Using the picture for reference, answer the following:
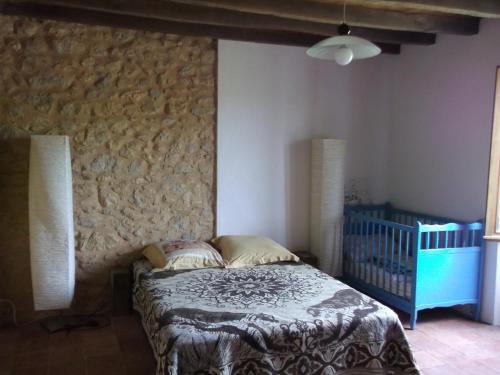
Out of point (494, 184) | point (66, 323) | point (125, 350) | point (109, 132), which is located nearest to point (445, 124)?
point (494, 184)

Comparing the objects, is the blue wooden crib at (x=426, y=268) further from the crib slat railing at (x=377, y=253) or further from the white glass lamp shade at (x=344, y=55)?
the white glass lamp shade at (x=344, y=55)

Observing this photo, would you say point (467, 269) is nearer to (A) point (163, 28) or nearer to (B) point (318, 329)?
(B) point (318, 329)

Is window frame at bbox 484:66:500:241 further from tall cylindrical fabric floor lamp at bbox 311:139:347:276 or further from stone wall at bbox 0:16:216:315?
stone wall at bbox 0:16:216:315

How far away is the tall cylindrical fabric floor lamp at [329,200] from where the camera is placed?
14.3 feet

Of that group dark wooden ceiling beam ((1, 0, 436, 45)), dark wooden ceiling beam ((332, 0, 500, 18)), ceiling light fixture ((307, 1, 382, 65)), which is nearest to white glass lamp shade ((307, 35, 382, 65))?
ceiling light fixture ((307, 1, 382, 65))

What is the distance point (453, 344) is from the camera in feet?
11.0

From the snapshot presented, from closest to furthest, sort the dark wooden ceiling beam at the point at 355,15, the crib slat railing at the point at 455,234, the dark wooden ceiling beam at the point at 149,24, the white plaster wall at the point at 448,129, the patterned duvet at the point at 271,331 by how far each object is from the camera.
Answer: the patterned duvet at the point at 271,331
the dark wooden ceiling beam at the point at 355,15
the dark wooden ceiling beam at the point at 149,24
the crib slat railing at the point at 455,234
the white plaster wall at the point at 448,129

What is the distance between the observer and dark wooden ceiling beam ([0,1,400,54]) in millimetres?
3496

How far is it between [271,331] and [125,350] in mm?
1287

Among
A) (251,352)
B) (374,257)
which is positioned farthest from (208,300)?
(374,257)

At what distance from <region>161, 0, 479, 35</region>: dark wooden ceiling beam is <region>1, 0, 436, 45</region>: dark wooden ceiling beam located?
120 mm

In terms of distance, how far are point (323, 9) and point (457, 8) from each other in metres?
0.91

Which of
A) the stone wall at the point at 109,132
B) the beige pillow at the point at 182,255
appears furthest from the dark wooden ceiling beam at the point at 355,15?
the beige pillow at the point at 182,255

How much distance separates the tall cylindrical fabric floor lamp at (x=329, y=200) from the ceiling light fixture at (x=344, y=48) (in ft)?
5.76
